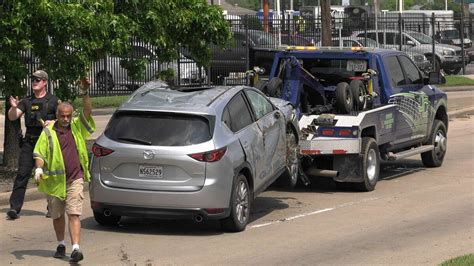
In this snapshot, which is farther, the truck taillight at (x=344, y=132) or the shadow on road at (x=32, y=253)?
the truck taillight at (x=344, y=132)

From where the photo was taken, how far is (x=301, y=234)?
11117 millimetres

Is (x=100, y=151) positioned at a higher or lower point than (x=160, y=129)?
lower

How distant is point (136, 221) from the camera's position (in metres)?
12.0

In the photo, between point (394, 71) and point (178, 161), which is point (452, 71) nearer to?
point (394, 71)

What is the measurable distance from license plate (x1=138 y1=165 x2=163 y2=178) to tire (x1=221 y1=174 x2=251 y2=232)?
33.6 inches

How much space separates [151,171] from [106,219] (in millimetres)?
1087

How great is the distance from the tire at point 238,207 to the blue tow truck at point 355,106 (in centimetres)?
256

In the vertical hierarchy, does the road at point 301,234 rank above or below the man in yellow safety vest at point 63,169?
below

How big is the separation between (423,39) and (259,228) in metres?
30.0

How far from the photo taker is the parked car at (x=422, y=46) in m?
38.9

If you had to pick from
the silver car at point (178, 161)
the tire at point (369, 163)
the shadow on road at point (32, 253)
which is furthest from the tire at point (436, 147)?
the shadow on road at point (32, 253)

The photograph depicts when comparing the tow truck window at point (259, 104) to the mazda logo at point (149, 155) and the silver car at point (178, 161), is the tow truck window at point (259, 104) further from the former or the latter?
the mazda logo at point (149, 155)

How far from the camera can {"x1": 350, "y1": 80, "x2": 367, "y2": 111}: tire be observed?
14.5m

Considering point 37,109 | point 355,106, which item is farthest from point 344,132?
point 37,109
